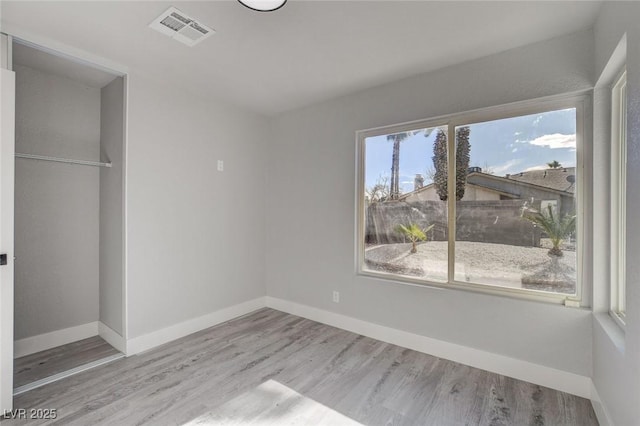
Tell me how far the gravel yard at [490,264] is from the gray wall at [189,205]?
1828 millimetres

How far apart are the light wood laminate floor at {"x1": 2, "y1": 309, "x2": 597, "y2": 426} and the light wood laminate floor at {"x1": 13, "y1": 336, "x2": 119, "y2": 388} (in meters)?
0.23

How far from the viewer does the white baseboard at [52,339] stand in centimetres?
267

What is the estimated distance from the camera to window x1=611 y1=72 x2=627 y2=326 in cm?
188

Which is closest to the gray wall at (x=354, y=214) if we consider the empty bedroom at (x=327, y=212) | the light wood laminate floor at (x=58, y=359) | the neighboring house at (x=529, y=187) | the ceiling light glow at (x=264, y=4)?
the empty bedroom at (x=327, y=212)

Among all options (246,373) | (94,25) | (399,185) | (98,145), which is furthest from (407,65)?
(98,145)

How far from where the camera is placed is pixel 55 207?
2.89 metres

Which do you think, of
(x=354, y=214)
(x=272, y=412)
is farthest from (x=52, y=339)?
(x=354, y=214)

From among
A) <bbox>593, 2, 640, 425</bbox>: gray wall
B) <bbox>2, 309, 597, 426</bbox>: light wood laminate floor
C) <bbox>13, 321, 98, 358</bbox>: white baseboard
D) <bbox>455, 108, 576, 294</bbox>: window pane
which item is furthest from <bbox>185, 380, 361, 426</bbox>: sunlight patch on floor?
<bbox>13, 321, 98, 358</bbox>: white baseboard

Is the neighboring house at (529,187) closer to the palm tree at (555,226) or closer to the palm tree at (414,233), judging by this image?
the palm tree at (555,226)

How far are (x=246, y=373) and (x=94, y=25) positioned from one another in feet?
9.21

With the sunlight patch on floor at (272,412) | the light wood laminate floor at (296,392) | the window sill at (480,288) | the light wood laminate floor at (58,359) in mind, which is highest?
the window sill at (480,288)

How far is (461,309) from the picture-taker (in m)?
2.59

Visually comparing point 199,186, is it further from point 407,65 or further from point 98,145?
point 407,65

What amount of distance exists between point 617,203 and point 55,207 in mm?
4597
